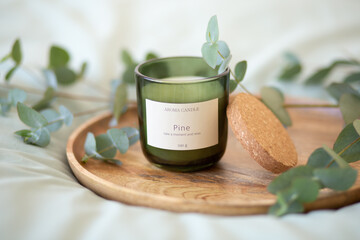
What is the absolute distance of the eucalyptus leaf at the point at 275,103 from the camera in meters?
0.77

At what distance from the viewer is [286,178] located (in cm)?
51

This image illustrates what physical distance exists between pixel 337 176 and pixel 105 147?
0.37m

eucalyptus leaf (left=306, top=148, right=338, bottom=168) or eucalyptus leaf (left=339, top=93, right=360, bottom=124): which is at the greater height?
eucalyptus leaf (left=339, top=93, right=360, bottom=124)

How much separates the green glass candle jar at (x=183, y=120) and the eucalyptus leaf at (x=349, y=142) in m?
0.18

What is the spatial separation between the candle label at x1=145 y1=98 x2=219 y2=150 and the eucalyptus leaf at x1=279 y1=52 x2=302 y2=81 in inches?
19.5

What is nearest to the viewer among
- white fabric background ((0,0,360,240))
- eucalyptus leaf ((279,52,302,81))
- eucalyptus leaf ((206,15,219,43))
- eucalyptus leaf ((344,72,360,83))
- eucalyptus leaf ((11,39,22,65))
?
eucalyptus leaf ((206,15,219,43))

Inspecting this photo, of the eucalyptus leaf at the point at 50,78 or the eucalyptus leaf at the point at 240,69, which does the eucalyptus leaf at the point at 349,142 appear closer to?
the eucalyptus leaf at the point at 240,69

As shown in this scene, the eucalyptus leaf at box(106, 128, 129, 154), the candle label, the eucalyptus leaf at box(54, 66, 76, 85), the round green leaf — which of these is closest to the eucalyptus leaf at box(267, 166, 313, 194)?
the candle label

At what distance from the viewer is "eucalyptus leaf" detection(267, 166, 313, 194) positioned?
1.66 feet

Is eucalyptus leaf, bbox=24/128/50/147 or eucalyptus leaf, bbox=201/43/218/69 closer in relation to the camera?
eucalyptus leaf, bbox=201/43/218/69

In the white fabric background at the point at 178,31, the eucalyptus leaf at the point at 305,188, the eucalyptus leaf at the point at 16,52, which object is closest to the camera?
the eucalyptus leaf at the point at 305,188

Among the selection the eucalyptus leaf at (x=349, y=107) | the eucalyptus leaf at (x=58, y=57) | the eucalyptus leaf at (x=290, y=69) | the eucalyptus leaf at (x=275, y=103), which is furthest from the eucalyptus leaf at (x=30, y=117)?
the eucalyptus leaf at (x=290, y=69)

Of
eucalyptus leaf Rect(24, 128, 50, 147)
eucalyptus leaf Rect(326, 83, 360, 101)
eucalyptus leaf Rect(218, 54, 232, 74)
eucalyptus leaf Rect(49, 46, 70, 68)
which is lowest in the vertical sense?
eucalyptus leaf Rect(24, 128, 50, 147)

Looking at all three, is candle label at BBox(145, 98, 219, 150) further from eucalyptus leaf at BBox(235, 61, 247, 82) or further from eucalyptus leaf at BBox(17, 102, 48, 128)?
eucalyptus leaf at BBox(17, 102, 48, 128)
